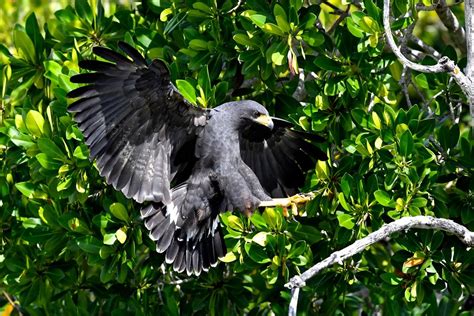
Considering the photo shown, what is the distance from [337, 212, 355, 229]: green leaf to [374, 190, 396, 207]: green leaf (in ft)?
0.52

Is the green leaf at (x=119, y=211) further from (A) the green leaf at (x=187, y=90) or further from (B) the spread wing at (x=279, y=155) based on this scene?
(B) the spread wing at (x=279, y=155)

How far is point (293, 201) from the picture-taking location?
4.45m

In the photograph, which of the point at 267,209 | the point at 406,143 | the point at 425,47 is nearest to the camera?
the point at 406,143

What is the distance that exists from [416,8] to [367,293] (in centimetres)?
179

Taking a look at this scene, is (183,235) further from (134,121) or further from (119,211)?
(134,121)

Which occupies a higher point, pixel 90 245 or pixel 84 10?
pixel 84 10

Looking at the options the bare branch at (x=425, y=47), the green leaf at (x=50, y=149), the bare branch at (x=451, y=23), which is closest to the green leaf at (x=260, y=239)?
the green leaf at (x=50, y=149)

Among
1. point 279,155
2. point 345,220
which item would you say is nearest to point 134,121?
point 279,155

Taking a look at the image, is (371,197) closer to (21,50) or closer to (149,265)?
(149,265)

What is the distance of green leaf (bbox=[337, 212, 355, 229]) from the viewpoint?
397cm

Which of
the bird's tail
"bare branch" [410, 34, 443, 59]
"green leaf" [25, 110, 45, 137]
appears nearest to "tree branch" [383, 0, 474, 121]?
"bare branch" [410, 34, 443, 59]

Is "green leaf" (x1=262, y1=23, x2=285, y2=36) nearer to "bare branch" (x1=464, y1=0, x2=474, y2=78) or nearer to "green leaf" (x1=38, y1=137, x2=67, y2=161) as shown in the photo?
"bare branch" (x1=464, y1=0, x2=474, y2=78)

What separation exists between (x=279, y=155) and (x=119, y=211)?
108cm

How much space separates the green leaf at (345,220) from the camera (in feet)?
13.0
